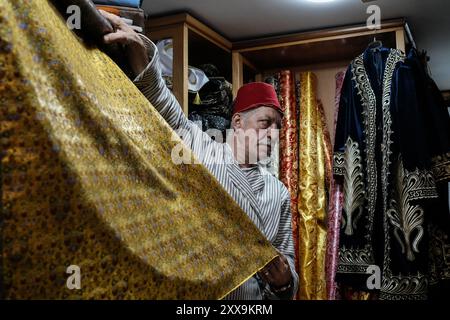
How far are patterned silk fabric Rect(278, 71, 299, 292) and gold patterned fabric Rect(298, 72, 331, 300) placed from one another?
32mm

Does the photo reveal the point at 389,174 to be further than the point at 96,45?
Yes

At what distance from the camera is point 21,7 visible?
1.89 feet

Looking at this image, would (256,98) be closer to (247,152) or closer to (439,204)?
(247,152)

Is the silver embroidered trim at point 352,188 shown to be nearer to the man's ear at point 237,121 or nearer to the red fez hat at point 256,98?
the red fez hat at point 256,98

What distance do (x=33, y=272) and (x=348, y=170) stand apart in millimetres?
1454

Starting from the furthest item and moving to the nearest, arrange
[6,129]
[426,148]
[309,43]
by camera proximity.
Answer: [309,43] < [426,148] < [6,129]

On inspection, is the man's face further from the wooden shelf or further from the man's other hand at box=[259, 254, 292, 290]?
the wooden shelf

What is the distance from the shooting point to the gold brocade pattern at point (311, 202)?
2318 mm

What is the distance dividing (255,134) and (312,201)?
0.95 meters

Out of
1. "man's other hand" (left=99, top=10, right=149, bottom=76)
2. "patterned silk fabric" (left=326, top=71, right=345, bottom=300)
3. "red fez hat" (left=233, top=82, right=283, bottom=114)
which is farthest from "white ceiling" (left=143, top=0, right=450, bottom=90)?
"man's other hand" (left=99, top=10, right=149, bottom=76)

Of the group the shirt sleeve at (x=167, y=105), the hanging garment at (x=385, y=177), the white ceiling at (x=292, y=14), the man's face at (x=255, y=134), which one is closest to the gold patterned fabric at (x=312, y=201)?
the white ceiling at (x=292, y=14)

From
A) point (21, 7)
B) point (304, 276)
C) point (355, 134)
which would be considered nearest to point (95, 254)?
point (21, 7)

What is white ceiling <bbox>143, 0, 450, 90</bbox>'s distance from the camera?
6.86 feet
